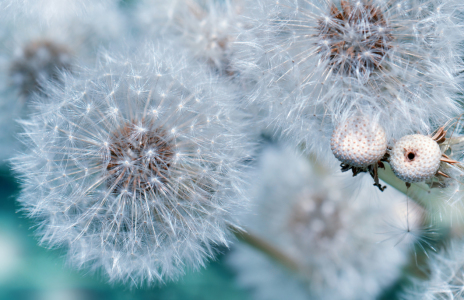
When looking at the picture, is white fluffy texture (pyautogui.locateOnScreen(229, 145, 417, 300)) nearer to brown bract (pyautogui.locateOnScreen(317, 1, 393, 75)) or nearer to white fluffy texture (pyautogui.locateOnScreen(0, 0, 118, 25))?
brown bract (pyautogui.locateOnScreen(317, 1, 393, 75))

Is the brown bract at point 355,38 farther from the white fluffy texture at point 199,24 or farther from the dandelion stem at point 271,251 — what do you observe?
the dandelion stem at point 271,251

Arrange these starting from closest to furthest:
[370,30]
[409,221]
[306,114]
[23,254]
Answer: [370,30] → [306,114] → [409,221] → [23,254]

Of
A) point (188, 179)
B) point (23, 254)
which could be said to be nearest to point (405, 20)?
point (188, 179)

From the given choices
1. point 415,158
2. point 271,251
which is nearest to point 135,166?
point 415,158

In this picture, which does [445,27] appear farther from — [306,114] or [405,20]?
[306,114]

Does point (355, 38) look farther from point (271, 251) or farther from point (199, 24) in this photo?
point (271, 251)

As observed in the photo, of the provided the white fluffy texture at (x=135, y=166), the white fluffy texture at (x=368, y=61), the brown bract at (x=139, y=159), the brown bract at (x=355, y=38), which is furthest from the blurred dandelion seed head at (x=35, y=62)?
the brown bract at (x=355, y=38)

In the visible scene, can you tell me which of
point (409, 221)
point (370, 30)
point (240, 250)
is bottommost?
point (240, 250)
